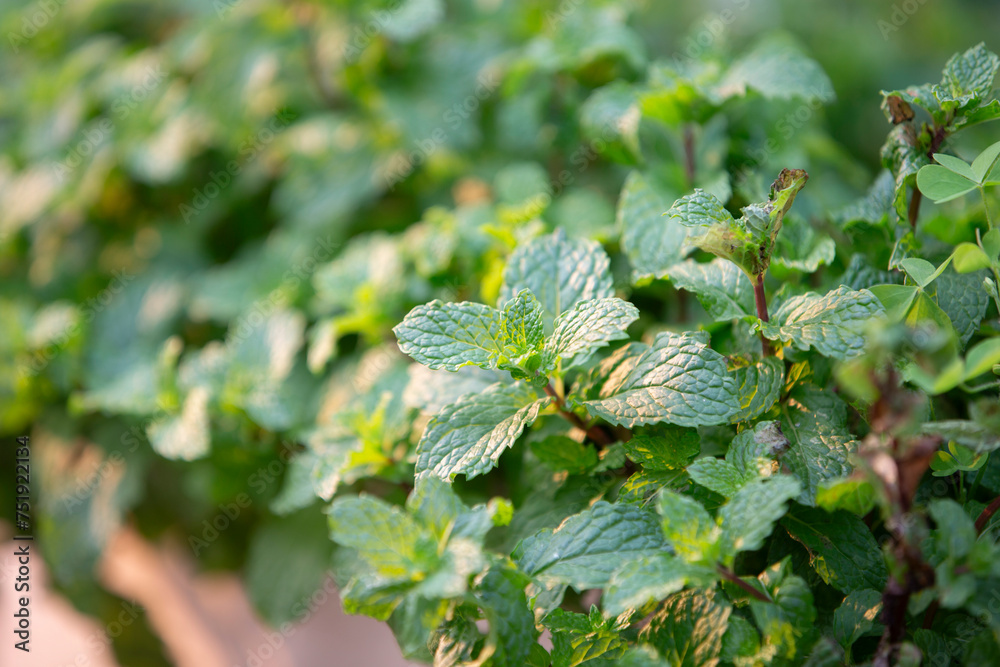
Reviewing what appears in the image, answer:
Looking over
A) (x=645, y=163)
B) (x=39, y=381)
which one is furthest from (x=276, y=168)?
(x=645, y=163)

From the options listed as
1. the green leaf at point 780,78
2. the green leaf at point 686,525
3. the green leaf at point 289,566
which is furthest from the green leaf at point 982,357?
the green leaf at point 289,566

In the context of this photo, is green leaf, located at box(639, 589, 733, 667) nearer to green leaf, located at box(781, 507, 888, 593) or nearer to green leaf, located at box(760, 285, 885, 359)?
green leaf, located at box(781, 507, 888, 593)

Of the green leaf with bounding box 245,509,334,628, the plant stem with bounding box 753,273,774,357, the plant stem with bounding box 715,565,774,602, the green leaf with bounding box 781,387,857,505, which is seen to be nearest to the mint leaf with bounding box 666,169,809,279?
the plant stem with bounding box 753,273,774,357

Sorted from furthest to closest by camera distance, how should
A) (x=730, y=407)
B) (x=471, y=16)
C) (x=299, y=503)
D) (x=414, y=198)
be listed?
(x=471, y=16) < (x=414, y=198) < (x=299, y=503) < (x=730, y=407)

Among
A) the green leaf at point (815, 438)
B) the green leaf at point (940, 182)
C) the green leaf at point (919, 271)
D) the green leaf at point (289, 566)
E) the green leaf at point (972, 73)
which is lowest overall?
the green leaf at point (289, 566)

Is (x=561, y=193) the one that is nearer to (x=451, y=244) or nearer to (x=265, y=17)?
(x=451, y=244)

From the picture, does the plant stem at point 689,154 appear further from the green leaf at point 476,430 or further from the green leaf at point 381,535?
the green leaf at point 381,535

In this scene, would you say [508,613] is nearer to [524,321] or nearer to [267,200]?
[524,321]
